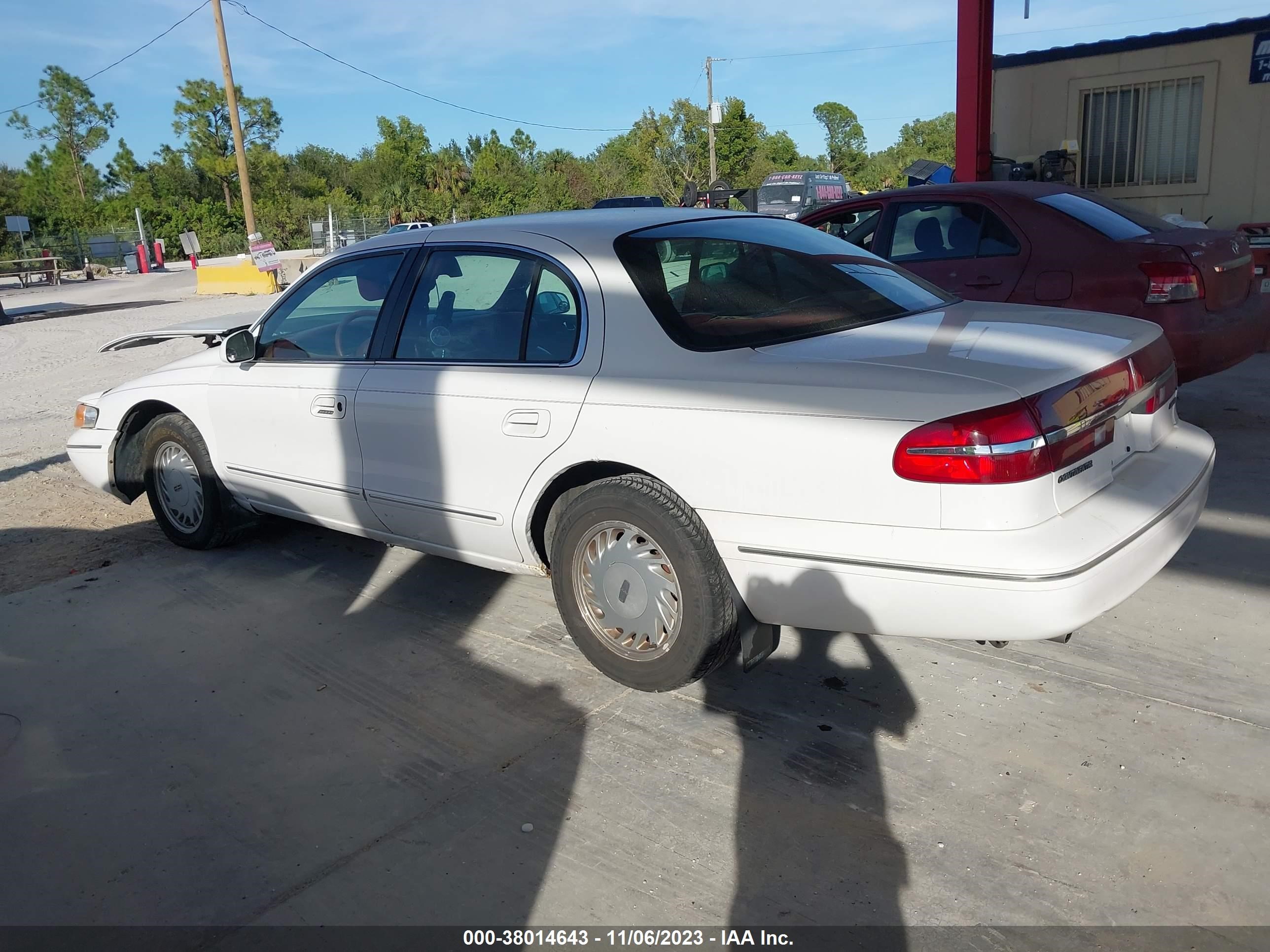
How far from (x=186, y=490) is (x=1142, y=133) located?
41.0 ft

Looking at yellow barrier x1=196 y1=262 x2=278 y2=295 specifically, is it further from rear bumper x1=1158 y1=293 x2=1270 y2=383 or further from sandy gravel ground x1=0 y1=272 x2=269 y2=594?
rear bumper x1=1158 y1=293 x2=1270 y2=383

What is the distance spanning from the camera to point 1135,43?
12656 mm

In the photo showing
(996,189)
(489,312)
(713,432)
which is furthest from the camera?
(996,189)

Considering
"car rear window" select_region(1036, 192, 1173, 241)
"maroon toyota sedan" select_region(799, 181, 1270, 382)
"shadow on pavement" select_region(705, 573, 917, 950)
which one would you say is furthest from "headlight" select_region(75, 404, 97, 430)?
"car rear window" select_region(1036, 192, 1173, 241)

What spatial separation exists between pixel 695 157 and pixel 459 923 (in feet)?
208

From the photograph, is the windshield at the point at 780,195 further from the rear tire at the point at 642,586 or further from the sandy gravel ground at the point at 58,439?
the rear tire at the point at 642,586

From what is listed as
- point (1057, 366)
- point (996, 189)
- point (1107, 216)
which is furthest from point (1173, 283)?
point (1057, 366)

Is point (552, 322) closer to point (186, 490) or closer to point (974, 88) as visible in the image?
point (186, 490)

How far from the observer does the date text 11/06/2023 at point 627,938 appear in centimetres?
244

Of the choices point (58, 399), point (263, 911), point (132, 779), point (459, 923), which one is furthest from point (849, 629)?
point (58, 399)

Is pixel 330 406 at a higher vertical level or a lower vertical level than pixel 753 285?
lower

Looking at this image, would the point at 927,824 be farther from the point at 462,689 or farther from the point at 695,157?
the point at 695,157

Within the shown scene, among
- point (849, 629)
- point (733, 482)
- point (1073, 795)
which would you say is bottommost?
point (1073, 795)

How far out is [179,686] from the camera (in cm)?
389
